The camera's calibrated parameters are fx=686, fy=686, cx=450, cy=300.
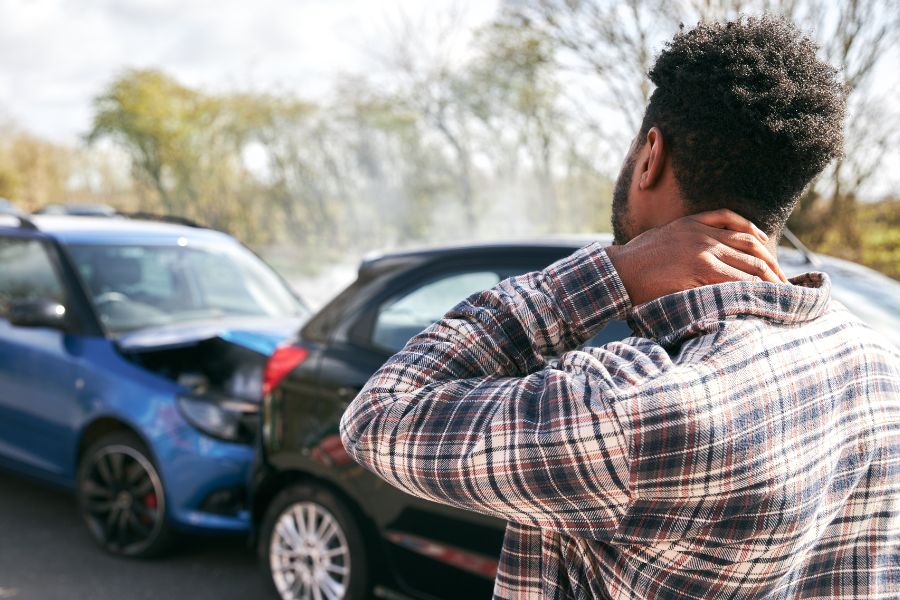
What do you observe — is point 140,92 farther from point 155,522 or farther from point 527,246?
point 527,246

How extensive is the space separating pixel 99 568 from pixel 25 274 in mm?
2056

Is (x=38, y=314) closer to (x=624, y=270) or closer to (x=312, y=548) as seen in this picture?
(x=312, y=548)

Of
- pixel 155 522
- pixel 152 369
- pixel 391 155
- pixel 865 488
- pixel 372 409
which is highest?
pixel 391 155

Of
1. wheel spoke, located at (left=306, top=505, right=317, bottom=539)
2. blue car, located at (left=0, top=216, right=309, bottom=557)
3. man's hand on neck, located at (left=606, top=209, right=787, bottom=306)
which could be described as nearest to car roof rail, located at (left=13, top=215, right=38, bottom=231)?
blue car, located at (left=0, top=216, right=309, bottom=557)

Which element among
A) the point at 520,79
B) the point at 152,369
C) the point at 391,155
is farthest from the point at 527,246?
the point at 391,155

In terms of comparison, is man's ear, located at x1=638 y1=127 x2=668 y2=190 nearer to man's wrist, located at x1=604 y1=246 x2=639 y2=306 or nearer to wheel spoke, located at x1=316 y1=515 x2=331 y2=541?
man's wrist, located at x1=604 y1=246 x2=639 y2=306

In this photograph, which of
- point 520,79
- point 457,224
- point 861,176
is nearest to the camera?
point 861,176

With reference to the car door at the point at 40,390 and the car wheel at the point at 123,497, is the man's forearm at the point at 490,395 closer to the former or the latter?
the car wheel at the point at 123,497

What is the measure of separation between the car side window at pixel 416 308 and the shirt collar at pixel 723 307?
188 cm

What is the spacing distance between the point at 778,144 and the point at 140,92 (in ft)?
54.0

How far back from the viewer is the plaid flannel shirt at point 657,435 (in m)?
0.84

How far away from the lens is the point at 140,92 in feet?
49.4

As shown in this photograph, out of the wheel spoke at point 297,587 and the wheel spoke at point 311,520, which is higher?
the wheel spoke at point 311,520

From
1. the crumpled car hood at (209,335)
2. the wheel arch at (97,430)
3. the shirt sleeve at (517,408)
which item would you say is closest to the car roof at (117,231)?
the crumpled car hood at (209,335)
